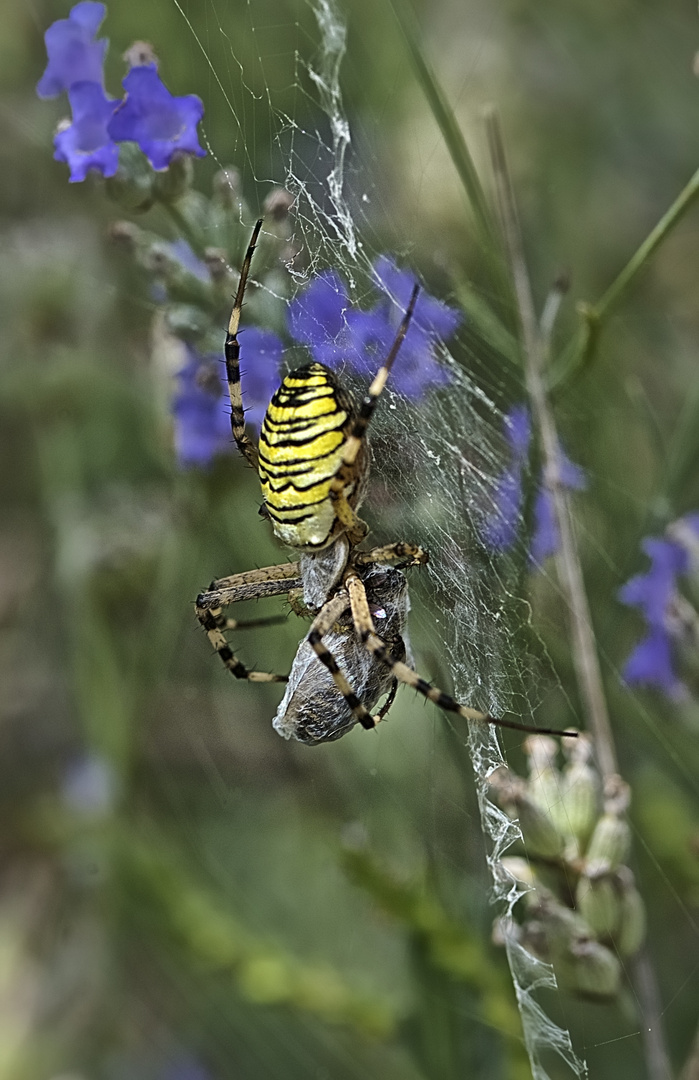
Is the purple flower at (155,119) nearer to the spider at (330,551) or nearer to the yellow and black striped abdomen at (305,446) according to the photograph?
the spider at (330,551)

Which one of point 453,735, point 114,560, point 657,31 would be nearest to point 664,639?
point 453,735

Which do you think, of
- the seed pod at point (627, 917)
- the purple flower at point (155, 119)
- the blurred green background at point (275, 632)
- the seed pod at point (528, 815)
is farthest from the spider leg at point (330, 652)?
the purple flower at point (155, 119)

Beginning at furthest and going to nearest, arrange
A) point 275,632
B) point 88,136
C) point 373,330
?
point 275,632 → point 88,136 → point 373,330

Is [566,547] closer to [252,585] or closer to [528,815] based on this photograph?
[528,815]

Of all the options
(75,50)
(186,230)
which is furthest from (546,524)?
(75,50)

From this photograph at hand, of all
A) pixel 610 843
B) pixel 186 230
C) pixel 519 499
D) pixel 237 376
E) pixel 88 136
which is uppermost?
pixel 88 136

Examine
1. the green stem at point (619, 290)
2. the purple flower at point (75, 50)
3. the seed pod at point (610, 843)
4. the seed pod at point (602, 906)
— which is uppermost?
the purple flower at point (75, 50)

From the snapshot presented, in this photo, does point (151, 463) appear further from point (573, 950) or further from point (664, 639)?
point (573, 950)
